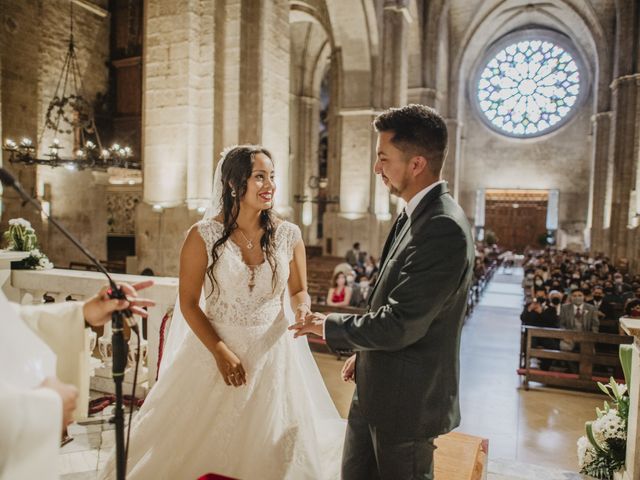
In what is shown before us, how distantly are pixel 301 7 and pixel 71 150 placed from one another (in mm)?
→ 8673

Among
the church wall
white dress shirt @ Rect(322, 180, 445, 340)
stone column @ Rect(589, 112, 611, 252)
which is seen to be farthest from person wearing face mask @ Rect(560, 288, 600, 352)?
stone column @ Rect(589, 112, 611, 252)

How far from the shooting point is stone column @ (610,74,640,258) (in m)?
16.7

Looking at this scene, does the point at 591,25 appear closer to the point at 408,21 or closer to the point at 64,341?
the point at 408,21

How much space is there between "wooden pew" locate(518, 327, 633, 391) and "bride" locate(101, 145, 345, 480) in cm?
443

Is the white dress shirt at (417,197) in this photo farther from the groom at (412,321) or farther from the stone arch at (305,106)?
the stone arch at (305,106)

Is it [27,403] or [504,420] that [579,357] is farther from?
[27,403]

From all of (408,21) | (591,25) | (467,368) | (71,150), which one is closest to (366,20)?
(408,21)

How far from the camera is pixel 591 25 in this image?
22.1m

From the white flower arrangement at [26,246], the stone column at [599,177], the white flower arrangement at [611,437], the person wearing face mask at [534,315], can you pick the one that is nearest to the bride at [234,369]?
the white flower arrangement at [611,437]

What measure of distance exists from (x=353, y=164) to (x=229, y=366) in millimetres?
13516

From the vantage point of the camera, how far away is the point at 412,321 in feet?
5.17

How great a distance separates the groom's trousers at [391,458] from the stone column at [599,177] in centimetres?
2174

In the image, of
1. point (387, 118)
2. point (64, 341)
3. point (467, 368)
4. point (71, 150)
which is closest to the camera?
point (64, 341)

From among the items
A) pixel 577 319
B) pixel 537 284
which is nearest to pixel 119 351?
pixel 577 319
